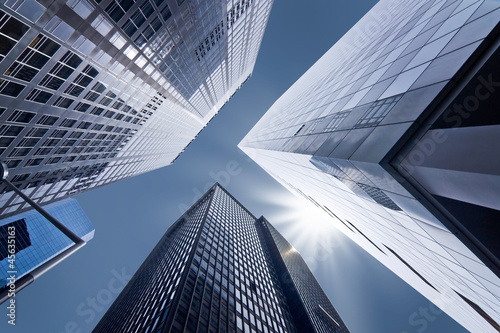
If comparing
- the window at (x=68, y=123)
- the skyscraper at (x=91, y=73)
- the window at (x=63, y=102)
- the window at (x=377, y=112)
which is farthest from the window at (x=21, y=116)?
the window at (x=377, y=112)

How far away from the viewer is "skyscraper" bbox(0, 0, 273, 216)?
21.0 m

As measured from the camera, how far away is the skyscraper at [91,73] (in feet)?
68.7

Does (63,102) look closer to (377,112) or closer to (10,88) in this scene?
(10,88)

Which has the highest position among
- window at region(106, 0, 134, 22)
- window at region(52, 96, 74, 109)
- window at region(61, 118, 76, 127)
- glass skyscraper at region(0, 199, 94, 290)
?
window at region(106, 0, 134, 22)

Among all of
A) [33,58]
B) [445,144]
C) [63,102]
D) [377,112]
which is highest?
[377,112]

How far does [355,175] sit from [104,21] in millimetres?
28842

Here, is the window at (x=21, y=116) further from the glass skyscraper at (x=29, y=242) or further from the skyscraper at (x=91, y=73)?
the glass skyscraper at (x=29, y=242)

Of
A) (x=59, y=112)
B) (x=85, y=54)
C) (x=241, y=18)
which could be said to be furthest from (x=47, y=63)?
(x=241, y=18)

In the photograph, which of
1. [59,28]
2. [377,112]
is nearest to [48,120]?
[59,28]

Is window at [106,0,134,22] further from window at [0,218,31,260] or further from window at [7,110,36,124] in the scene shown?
window at [0,218,31,260]

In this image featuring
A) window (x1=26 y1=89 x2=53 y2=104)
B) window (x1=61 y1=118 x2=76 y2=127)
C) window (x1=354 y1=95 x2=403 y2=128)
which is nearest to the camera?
window (x1=354 y1=95 x2=403 y2=128)

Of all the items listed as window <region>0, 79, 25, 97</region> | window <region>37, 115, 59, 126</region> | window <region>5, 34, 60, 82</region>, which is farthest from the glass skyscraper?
window <region>5, 34, 60, 82</region>

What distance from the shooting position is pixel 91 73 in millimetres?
29578

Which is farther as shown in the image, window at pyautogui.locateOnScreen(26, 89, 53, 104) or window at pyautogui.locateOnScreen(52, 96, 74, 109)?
window at pyautogui.locateOnScreen(52, 96, 74, 109)
